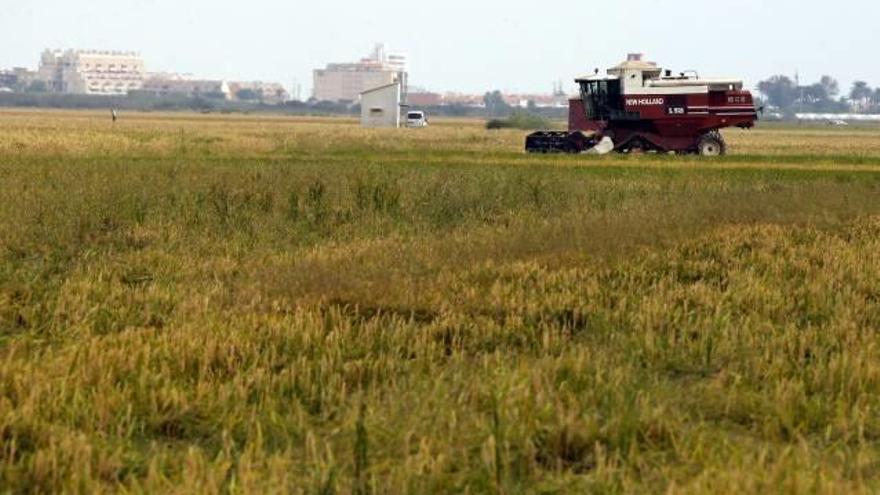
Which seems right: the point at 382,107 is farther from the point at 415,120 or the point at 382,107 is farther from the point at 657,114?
the point at 657,114

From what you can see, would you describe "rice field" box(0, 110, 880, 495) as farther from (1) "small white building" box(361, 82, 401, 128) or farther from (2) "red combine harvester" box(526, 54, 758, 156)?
(1) "small white building" box(361, 82, 401, 128)

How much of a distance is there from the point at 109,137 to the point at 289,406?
42.5 m

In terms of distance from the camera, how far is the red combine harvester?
131 feet

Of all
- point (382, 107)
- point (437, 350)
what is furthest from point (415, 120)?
point (437, 350)

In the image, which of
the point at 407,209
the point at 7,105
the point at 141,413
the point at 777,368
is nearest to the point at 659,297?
the point at 777,368

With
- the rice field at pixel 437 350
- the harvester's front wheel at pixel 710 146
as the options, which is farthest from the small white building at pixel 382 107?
the rice field at pixel 437 350

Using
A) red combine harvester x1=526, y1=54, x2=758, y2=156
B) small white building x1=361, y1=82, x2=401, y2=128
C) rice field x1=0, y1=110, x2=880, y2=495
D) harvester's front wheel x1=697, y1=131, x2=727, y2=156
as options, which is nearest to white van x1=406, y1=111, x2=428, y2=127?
small white building x1=361, y1=82, x2=401, y2=128

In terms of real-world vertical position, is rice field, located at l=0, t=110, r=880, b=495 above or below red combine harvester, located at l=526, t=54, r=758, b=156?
below

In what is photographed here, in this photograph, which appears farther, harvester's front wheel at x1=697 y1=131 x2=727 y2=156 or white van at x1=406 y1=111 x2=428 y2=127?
A: white van at x1=406 y1=111 x2=428 y2=127

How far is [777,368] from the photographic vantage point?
7043mm

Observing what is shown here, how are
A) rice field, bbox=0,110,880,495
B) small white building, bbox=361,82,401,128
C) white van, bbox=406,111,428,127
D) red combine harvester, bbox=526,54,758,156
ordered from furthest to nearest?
white van, bbox=406,111,428,127 → small white building, bbox=361,82,401,128 → red combine harvester, bbox=526,54,758,156 → rice field, bbox=0,110,880,495

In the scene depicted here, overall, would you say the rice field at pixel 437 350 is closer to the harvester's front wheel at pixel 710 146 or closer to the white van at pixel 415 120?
the harvester's front wheel at pixel 710 146

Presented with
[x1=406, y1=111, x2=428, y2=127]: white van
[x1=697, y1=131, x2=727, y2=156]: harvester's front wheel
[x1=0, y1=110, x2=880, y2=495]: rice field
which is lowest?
[x1=0, y1=110, x2=880, y2=495]: rice field

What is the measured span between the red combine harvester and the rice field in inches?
885
